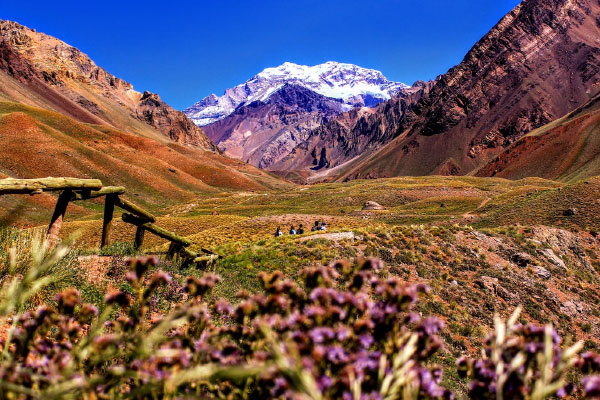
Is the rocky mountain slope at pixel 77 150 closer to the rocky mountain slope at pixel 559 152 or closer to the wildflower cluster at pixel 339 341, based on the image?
the wildflower cluster at pixel 339 341

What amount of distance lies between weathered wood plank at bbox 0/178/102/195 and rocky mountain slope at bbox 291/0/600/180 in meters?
176

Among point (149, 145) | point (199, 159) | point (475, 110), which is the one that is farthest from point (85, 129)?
point (475, 110)

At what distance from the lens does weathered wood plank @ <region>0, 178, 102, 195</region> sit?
6.53 m

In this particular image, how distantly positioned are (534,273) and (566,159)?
116 metres

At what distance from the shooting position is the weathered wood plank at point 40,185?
6.53 meters

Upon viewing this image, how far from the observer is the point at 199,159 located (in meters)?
128

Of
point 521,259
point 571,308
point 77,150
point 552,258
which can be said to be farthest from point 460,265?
point 77,150

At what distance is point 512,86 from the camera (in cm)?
17788

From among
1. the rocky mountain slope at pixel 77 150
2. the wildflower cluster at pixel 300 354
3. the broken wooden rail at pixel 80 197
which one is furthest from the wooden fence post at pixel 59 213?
the rocky mountain slope at pixel 77 150

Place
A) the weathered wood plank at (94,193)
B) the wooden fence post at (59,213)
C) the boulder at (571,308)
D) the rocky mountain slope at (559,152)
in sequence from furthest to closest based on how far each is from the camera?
the rocky mountain slope at (559,152) → the boulder at (571,308) → the weathered wood plank at (94,193) → the wooden fence post at (59,213)

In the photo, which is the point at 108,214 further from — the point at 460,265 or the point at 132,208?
the point at 460,265

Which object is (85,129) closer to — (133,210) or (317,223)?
(317,223)

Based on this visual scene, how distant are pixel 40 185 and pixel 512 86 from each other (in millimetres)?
212876

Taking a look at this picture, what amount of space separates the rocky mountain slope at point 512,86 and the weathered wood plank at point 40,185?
576 ft
